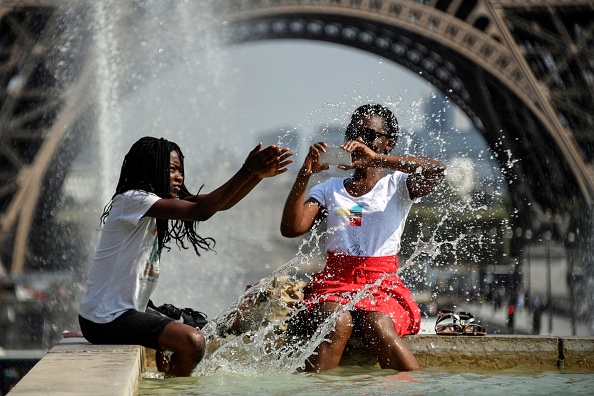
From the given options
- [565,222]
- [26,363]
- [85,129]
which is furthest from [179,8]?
[26,363]

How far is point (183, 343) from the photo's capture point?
359cm

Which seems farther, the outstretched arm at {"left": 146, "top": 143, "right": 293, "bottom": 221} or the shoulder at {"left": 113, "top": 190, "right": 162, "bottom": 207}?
the shoulder at {"left": 113, "top": 190, "right": 162, "bottom": 207}

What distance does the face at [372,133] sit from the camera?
4.29m

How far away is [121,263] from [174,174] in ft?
1.38

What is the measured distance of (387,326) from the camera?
407 centimetres

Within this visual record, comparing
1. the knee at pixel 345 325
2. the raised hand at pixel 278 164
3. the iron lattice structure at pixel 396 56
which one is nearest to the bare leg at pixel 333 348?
the knee at pixel 345 325

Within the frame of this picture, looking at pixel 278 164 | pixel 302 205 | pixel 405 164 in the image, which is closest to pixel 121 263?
pixel 278 164

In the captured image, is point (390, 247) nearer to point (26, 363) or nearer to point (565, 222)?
point (26, 363)

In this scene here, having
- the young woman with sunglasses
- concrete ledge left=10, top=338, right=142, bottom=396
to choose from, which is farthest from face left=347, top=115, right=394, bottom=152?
concrete ledge left=10, top=338, right=142, bottom=396

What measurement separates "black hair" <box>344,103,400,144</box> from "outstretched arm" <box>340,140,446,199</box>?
0.61 ft

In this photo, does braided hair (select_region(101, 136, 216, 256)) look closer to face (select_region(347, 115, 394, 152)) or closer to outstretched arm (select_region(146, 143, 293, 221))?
outstretched arm (select_region(146, 143, 293, 221))

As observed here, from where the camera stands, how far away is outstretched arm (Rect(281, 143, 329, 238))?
4.07m

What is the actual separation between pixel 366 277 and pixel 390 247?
169 mm

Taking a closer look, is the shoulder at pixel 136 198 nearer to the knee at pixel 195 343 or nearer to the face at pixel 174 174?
the face at pixel 174 174
